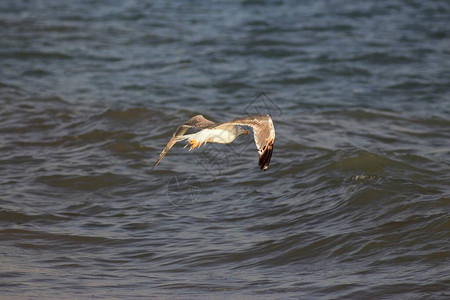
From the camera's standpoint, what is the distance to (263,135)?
18.7 feet

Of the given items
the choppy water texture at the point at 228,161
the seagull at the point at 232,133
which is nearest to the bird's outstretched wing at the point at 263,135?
the seagull at the point at 232,133

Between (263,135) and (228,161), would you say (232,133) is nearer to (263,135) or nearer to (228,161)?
(263,135)

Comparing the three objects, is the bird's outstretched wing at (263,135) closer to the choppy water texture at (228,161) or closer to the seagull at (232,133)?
the seagull at (232,133)

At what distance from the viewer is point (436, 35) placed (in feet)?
46.1

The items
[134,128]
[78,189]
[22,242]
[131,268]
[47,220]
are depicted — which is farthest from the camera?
[134,128]

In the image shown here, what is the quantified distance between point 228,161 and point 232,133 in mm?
1859

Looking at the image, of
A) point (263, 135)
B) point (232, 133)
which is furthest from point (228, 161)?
point (263, 135)

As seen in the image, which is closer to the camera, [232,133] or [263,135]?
→ [263,135]

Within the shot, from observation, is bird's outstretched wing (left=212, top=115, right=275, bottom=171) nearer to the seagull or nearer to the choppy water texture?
the seagull

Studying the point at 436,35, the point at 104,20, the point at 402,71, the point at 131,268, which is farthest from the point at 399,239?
the point at 104,20

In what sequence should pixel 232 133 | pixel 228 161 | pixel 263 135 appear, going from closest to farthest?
pixel 263 135 → pixel 232 133 → pixel 228 161

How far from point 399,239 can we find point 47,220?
118 inches

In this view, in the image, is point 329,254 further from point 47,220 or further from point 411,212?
point 47,220

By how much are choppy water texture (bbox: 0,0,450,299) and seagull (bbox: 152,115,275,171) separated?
0.75 metres
